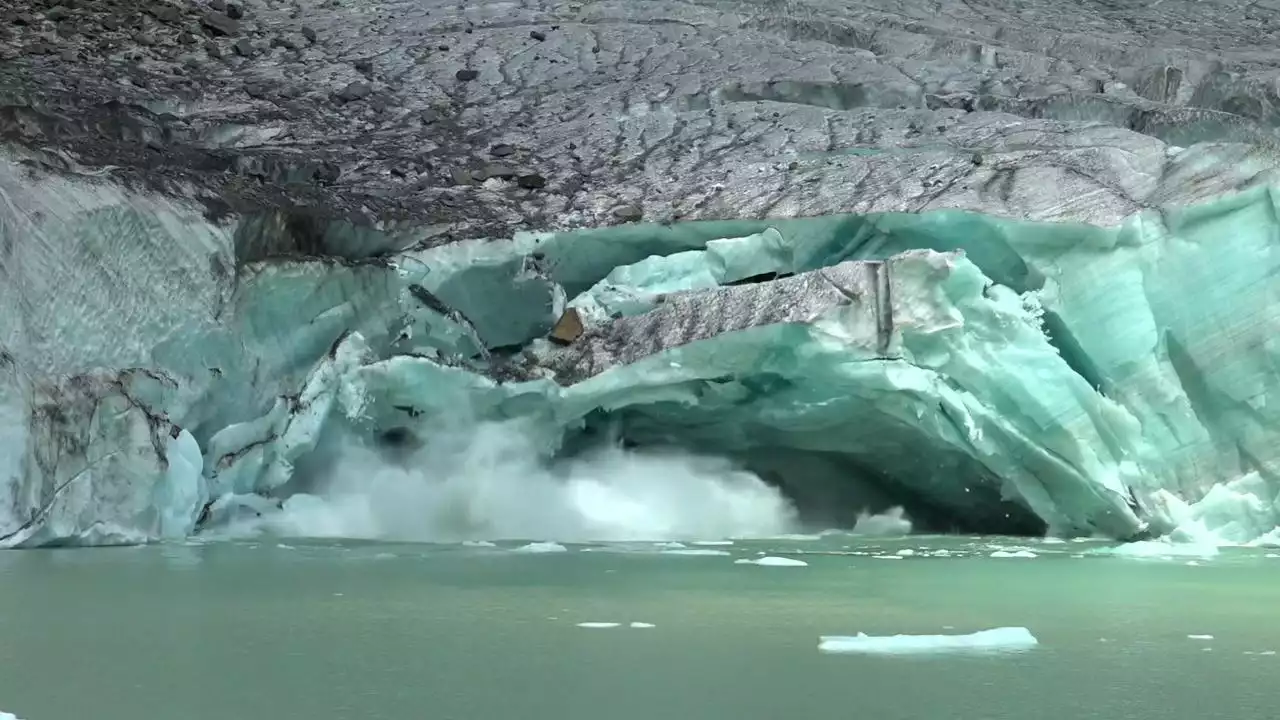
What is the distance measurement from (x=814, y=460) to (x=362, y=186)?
353 centimetres

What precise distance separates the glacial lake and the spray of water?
65.1 inches

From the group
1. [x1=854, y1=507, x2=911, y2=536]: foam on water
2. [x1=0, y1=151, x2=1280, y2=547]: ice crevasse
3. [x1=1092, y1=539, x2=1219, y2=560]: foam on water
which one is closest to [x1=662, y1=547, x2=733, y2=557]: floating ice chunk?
[x1=0, y1=151, x2=1280, y2=547]: ice crevasse

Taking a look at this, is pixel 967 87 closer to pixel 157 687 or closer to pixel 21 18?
pixel 21 18

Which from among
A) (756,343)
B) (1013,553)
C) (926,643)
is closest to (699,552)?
(756,343)

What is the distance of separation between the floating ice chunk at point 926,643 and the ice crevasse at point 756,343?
12.1 feet

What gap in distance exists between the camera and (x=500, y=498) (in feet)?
23.8

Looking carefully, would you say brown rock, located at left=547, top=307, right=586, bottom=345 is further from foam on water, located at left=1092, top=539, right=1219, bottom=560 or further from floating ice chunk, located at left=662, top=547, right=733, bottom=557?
foam on water, located at left=1092, top=539, right=1219, bottom=560

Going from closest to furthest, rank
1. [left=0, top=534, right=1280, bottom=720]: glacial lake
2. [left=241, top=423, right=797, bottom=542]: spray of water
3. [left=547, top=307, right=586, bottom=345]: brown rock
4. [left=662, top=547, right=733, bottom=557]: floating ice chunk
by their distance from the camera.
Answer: [left=0, top=534, right=1280, bottom=720]: glacial lake
[left=662, top=547, right=733, bottom=557]: floating ice chunk
[left=241, top=423, right=797, bottom=542]: spray of water
[left=547, top=307, right=586, bottom=345]: brown rock

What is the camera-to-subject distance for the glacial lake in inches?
94.5

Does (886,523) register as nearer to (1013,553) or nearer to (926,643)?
(1013,553)

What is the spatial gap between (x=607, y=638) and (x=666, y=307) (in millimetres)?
4041

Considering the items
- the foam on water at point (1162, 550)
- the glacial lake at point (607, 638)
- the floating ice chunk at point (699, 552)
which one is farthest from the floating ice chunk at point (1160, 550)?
the floating ice chunk at point (699, 552)

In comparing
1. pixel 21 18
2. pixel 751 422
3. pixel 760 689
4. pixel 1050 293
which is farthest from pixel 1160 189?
pixel 21 18

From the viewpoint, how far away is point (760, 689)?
2545mm
